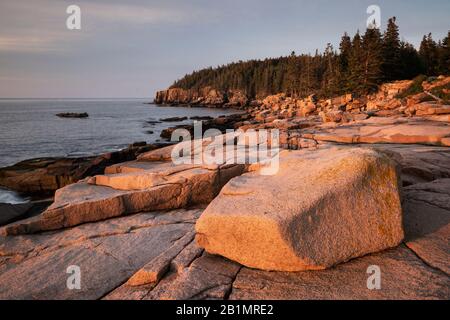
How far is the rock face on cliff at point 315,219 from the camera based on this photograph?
351cm

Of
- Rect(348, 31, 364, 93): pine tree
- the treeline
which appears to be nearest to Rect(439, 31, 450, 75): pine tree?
the treeline

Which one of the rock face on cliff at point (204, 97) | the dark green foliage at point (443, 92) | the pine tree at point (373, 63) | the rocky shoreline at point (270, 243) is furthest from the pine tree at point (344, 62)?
the rocky shoreline at point (270, 243)

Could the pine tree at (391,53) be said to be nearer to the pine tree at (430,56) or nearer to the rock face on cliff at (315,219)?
the pine tree at (430,56)

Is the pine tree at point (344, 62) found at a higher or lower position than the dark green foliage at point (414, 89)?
higher

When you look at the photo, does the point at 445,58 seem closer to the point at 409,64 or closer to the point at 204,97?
the point at 409,64

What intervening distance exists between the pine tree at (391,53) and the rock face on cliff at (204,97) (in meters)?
51.6

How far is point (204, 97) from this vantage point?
12244 cm

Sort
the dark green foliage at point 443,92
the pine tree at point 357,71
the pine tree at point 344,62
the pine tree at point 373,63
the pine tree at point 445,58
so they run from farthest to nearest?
the pine tree at point 344,62 → the pine tree at point 357,71 → the pine tree at point 373,63 → the pine tree at point 445,58 → the dark green foliage at point 443,92

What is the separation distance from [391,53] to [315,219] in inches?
1974

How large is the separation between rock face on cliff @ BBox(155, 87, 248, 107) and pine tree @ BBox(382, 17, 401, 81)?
51.6m

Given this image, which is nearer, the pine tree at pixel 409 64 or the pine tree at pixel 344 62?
the pine tree at pixel 409 64

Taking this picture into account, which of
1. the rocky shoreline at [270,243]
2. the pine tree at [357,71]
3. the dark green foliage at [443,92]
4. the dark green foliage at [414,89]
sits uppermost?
the pine tree at [357,71]
